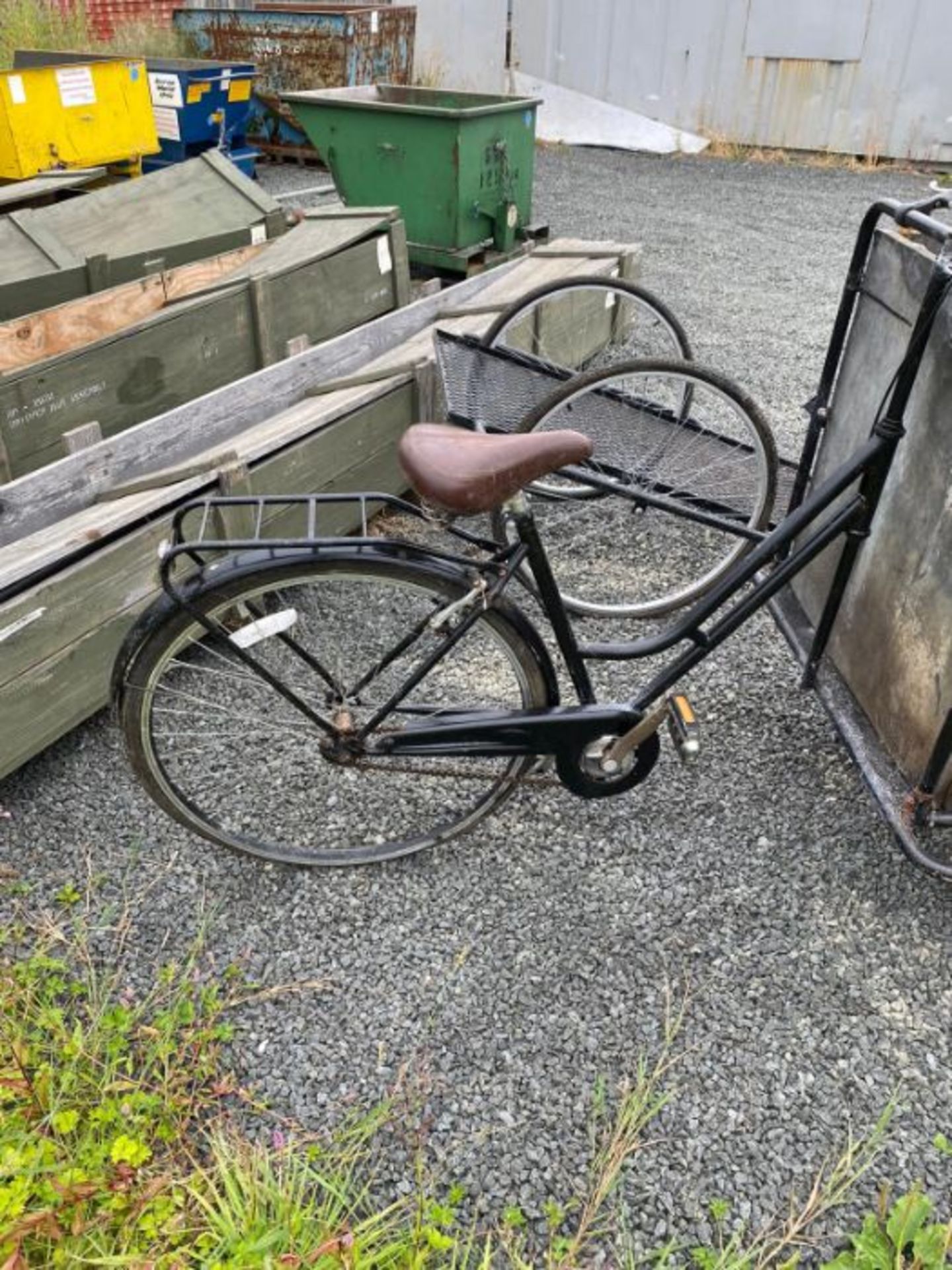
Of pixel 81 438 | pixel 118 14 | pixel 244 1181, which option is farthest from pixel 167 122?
pixel 244 1181

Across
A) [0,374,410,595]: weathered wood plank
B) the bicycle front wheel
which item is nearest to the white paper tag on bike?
the bicycle front wheel

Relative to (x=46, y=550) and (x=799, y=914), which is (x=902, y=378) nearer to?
(x=799, y=914)

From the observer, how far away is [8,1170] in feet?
5.83

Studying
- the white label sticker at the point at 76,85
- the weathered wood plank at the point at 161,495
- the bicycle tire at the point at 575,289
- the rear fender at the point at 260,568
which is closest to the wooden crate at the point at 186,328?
the weathered wood plank at the point at 161,495

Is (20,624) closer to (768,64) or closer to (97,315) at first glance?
(97,315)

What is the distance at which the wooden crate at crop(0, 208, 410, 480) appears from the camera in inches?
133

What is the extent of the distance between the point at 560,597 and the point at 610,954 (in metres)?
0.88

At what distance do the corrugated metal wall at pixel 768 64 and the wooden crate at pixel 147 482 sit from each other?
320 inches

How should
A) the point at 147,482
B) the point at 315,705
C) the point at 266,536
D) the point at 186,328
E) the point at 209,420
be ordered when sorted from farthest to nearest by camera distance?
1. the point at 186,328
2. the point at 209,420
3. the point at 266,536
4. the point at 147,482
5. the point at 315,705

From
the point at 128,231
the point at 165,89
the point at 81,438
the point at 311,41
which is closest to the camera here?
the point at 81,438

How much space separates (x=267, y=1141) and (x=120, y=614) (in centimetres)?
152

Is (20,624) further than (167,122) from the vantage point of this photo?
No

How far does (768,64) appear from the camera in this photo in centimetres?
1048

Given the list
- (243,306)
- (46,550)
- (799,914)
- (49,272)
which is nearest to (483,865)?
(799,914)
